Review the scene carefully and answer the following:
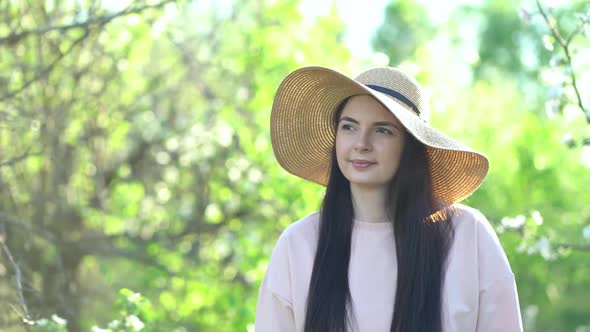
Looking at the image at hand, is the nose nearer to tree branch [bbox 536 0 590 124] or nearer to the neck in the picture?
the neck

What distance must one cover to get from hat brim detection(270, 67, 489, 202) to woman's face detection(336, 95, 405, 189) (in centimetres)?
5

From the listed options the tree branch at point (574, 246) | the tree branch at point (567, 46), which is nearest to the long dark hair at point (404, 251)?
the tree branch at point (567, 46)

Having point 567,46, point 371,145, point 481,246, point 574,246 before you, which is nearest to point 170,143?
point 574,246

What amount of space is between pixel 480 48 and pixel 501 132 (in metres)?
29.1

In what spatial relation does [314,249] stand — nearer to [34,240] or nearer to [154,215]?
[34,240]

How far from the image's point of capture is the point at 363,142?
303 cm

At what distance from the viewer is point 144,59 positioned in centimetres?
777

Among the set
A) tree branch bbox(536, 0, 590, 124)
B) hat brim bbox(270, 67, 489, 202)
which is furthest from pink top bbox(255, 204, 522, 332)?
tree branch bbox(536, 0, 590, 124)

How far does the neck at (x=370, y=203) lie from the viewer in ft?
10.3

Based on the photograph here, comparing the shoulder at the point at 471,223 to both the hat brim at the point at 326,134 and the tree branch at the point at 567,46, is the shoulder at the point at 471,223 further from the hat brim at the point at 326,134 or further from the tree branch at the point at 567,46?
the tree branch at the point at 567,46

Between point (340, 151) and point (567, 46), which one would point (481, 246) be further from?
point (567, 46)

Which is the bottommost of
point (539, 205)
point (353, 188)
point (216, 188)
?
point (539, 205)

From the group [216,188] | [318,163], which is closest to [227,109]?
[216,188]

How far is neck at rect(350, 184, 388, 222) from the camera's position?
3.13 metres
